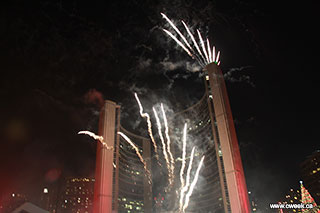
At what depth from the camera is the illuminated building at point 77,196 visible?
125 m

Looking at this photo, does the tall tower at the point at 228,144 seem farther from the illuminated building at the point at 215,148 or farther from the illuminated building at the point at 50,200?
the illuminated building at the point at 50,200

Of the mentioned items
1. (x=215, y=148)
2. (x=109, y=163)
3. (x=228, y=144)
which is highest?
(x=215, y=148)

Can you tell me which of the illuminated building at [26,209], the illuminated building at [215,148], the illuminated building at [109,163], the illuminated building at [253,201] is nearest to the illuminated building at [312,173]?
the illuminated building at [253,201]

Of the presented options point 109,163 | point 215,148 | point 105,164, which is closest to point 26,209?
point 105,164

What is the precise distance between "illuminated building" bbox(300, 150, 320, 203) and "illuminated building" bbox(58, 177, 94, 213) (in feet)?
360

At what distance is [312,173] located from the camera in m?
106

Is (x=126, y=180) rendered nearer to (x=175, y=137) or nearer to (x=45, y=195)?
(x=175, y=137)

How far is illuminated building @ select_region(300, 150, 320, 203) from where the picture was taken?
101062 mm

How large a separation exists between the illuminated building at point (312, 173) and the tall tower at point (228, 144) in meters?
86.0

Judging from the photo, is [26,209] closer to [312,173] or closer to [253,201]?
[312,173]

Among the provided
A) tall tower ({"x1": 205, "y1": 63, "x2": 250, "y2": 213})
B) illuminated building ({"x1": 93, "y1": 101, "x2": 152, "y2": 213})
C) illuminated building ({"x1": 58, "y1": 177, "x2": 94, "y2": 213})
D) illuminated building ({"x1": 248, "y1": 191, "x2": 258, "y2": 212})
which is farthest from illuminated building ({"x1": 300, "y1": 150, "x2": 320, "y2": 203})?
illuminated building ({"x1": 58, "y1": 177, "x2": 94, "y2": 213})

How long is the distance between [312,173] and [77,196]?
393 feet

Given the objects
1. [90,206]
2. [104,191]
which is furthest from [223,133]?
[90,206]

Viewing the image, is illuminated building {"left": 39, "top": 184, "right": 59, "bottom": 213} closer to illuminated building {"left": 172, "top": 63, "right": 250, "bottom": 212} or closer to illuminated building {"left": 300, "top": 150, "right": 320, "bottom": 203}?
illuminated building {"left": 172, "top": 63, "right": 250, "bottom": 212}
